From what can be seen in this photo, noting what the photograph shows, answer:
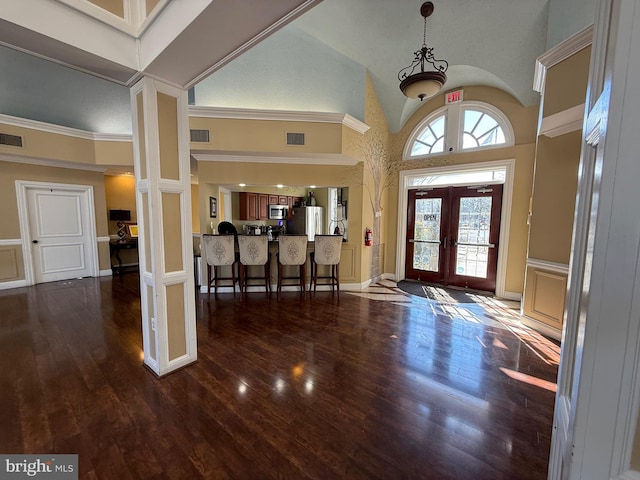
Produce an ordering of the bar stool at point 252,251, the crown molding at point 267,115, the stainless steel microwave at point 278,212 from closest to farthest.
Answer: the crown molding at point 267,115 → the bar stool at point 252,251 → the stainless steel microwave at point 278,212

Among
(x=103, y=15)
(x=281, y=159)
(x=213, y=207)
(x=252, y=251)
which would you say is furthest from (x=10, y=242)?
(x=103, y=15)

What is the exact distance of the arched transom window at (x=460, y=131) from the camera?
4535mm

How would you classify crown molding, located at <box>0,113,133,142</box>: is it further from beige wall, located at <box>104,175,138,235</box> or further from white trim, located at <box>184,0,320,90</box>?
white trim, located at <box>184,0,320,90</box>

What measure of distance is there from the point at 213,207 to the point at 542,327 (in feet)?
17.4

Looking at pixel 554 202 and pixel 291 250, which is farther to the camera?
pixel 291 250

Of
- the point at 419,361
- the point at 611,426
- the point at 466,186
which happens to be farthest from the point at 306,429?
the point at 466,186

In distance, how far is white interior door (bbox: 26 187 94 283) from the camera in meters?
5.19

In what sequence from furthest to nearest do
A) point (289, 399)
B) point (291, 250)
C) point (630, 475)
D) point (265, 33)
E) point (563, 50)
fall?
point (291, 250), point (563, 50), point (289, 399), point (265, 33), point (630, 475)

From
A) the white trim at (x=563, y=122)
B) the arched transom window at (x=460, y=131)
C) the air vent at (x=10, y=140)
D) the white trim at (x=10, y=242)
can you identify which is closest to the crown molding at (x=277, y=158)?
the arched transom window at (x=460, y=131)

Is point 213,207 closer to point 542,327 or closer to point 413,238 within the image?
point 413,238

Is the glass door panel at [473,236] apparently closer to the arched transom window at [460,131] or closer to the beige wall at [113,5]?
the arched transom window at [460,131]

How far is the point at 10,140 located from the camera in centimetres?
452

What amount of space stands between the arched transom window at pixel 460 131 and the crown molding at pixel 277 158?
1654mm

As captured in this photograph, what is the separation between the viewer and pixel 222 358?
2574 mm
